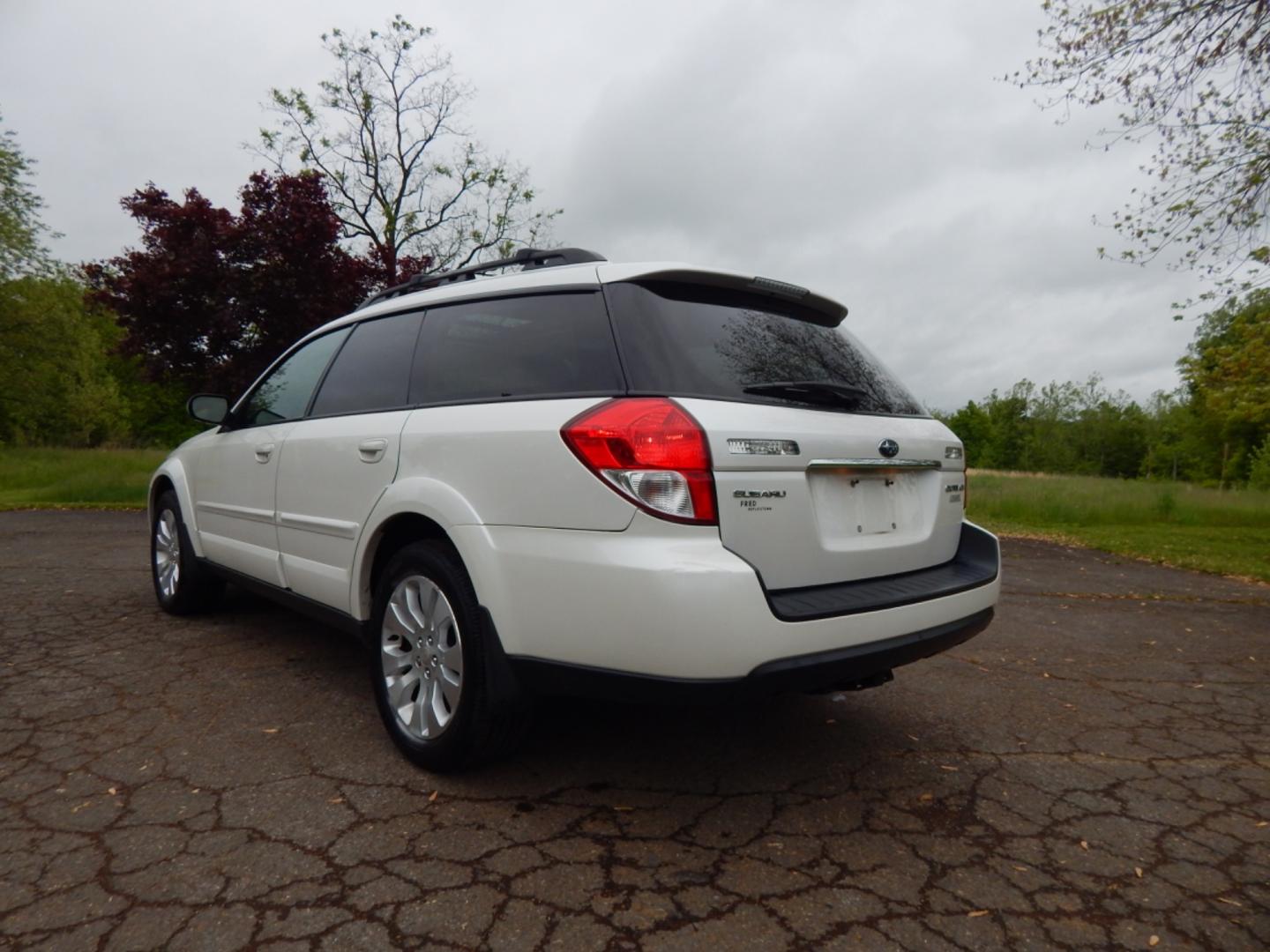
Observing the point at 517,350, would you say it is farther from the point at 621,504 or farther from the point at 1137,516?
the point at 1137,516

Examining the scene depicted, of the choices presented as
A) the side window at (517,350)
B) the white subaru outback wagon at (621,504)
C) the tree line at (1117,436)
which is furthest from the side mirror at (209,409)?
the tree line at (1117,436)

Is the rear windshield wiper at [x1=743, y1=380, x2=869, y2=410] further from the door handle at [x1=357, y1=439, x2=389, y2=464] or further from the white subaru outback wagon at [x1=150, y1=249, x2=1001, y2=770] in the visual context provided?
the door handle at [x1=357, y1=439, x2=389, y2=464]

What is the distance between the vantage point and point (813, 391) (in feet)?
8.32

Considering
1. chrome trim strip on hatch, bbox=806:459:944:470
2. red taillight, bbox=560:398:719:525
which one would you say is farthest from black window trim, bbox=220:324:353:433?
chrome trim strip on hatch, bbox=806:459:944:470

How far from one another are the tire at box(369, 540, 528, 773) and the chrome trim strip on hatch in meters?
1.13

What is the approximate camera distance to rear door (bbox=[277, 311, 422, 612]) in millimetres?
3018

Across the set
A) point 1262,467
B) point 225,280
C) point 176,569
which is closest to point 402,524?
point 176,569

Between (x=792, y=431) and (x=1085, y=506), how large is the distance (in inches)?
577

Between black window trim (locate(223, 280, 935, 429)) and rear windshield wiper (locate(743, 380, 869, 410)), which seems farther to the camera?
rear windshield wiper (locate(743, 380, 869, 410))

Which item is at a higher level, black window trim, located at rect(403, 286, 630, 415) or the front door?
black window trim, located at rect(403, 286, 630, 415)

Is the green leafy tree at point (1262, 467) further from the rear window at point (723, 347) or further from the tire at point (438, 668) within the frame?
the tire at point (438, 668)

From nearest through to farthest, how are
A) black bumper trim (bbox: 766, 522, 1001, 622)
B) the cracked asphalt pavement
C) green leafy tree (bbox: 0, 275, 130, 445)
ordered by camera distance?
1. the cracked asphalt pavement
2. black bumper trim (bbox: 766, 522, 1001, 622)
3. green leafy tree (bbox: 0, 275, 130, 445)

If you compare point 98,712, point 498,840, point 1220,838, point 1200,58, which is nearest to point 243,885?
point 498,840

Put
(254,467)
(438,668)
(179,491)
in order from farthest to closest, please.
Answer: (179,491)
(254,467)
(438,668)
